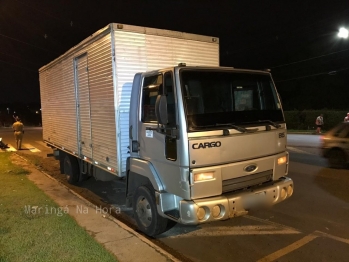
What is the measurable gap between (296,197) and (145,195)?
12.1 ft

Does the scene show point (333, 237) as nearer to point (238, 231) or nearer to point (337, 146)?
point (238, 231)

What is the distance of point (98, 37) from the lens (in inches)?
236

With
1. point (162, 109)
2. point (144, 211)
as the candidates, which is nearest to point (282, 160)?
point (162, 109)

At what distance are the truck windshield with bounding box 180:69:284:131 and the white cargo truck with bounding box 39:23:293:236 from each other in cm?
2

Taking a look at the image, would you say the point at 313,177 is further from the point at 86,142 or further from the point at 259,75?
the point at 86,142

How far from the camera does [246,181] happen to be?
4652 millimetres

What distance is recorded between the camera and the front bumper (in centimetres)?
415

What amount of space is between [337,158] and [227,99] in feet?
22.6

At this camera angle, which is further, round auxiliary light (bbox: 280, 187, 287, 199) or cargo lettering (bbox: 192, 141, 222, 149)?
round auxiliary light (bbox: 280, 187, 287, 199)

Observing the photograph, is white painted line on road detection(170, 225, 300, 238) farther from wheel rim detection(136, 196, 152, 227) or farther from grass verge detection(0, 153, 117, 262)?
grass verge detection(0, 153, 117, 262)

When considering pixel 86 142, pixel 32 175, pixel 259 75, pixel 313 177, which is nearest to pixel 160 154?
pixel 259 75

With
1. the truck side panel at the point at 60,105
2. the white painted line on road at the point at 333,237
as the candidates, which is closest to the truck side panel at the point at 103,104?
the truck side panel at the point at 60,105

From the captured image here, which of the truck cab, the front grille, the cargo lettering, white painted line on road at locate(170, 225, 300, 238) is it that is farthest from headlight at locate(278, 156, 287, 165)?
the cargo lettering

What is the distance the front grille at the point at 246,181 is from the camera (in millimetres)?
4441
